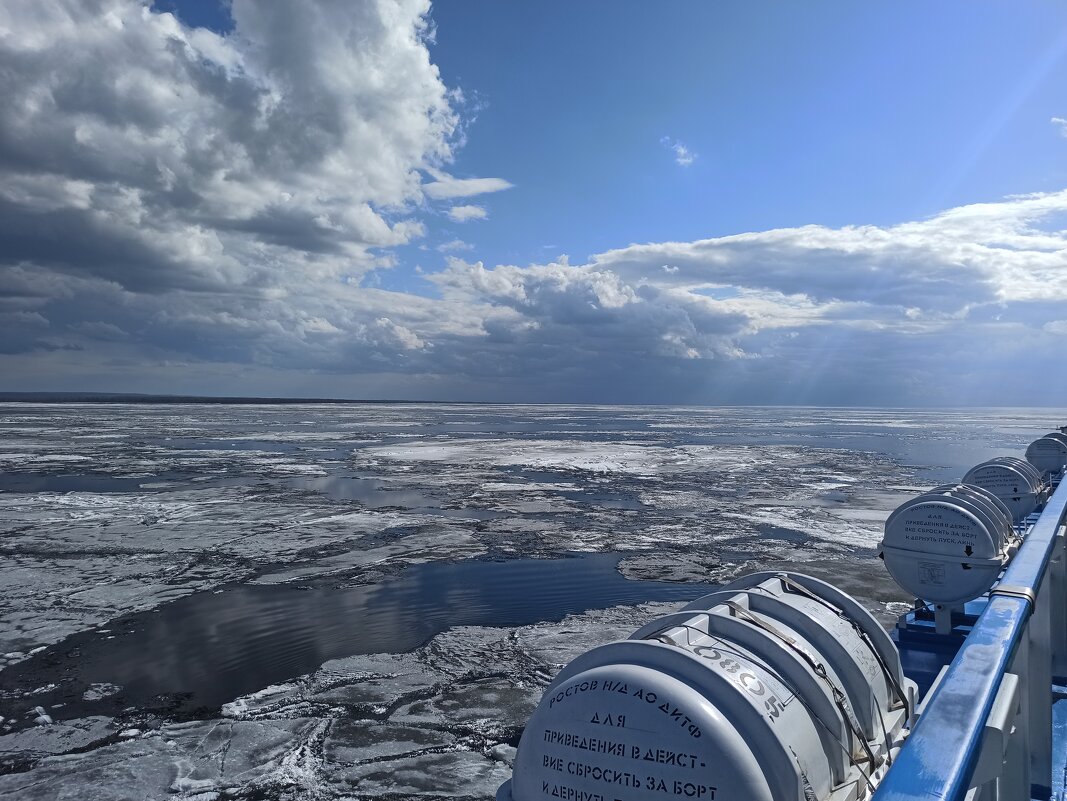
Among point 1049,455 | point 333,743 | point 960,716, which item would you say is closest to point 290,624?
point 333,743

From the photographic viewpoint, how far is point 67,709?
304 inches

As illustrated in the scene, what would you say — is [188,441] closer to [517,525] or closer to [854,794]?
[517,525]

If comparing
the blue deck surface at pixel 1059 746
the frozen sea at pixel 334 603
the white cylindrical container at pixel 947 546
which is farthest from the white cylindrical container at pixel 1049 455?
the blue deck surface at pixel 1059 746

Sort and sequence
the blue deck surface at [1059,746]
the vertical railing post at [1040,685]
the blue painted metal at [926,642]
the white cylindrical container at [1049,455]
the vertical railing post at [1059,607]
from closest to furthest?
the vertical railing post at [1040,685] < the blue deck surface at [1059,746] < the vertical railing post at [1059,607] < the blue painted metal at [926,642] < the white cylindrical container at [1049,455]

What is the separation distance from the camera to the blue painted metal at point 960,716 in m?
1.72

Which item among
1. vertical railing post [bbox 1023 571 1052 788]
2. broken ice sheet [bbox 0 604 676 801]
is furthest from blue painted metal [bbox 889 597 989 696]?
broken ice sheet [bbox 0 604 676 801]

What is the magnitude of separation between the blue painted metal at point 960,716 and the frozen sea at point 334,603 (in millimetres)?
4788

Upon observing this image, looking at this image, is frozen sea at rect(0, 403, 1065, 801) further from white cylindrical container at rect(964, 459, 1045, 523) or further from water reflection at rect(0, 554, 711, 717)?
white cylindrical container at rect(964, 459, 1045, 523)

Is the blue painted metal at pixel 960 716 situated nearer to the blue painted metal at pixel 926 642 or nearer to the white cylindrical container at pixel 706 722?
the white cylindrical container at pixel 706 722

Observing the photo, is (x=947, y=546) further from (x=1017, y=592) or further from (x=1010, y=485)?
(x=1010, y=485)

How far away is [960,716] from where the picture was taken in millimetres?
2010

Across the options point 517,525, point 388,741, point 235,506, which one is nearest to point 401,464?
point 235,506

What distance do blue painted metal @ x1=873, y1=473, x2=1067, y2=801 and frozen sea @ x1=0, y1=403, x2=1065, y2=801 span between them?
479 centimetres

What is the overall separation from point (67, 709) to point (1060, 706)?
9.63 m
